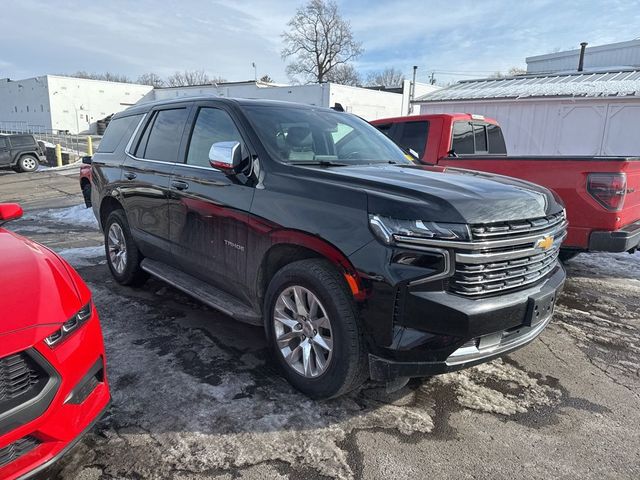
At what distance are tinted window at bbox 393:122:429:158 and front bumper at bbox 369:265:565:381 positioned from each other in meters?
4.24

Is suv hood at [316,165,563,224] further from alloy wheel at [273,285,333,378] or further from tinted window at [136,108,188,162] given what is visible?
tinted window at [136,108,188,162]

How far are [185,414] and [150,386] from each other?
1.45 ft

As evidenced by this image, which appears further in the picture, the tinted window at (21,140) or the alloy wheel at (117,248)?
the tinted window at (21,140)

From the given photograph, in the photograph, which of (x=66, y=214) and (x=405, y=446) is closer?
(x=405, y=446)

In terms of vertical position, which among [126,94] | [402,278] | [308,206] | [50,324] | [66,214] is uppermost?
[126,94]

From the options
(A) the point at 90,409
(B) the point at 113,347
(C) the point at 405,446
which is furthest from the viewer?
(B) the point at 113,347

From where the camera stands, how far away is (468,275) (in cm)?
237

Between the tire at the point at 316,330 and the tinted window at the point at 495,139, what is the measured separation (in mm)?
5517

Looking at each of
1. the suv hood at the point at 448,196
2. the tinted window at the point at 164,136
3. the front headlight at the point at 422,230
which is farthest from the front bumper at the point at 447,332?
the tinted window at the point at 164,136

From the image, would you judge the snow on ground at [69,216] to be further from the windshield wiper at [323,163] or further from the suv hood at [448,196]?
the suv hood at [448,196]

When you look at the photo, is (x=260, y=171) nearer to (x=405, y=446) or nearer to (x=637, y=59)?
(x=405, y=446)

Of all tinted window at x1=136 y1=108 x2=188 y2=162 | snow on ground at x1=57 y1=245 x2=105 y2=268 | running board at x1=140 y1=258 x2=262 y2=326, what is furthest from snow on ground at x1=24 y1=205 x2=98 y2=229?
Result: running board at x1=140 y1=258 x2=262 y2=326

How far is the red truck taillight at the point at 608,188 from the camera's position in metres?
4.18

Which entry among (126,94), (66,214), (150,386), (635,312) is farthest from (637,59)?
(126,94)
